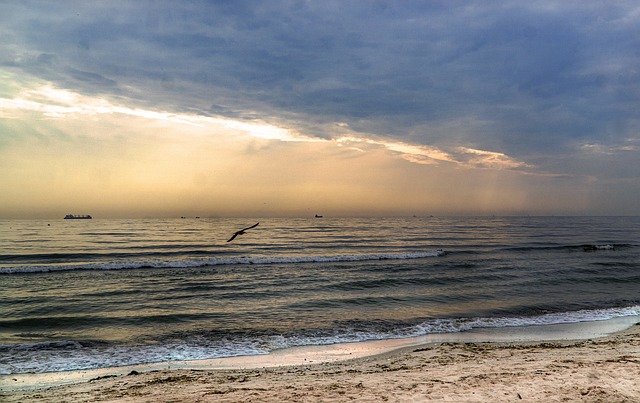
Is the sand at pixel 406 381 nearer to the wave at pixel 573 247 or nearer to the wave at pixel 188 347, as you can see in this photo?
the wave at pixel 188 347

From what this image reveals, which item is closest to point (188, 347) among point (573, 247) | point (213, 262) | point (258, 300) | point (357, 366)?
point (357, 366)

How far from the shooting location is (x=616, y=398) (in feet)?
20.5

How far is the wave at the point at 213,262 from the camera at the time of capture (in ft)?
91.6

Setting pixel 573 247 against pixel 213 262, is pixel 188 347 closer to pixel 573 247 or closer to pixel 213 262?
pixel 213 262

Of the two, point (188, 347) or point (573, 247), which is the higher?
point (188, 347)

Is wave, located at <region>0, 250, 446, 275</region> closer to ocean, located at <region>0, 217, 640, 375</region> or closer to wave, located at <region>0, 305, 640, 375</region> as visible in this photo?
ocean, located at <region>0, 217, 640, 375</region>

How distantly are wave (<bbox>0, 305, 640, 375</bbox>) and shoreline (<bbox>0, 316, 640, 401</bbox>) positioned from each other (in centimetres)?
47

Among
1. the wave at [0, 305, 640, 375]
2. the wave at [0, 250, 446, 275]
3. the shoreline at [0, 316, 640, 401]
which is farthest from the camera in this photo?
the wave at [0, 250, 446, 275]

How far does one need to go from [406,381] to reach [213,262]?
2748 centimetres

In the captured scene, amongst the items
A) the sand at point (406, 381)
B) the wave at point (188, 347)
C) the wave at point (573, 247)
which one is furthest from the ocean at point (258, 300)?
the wave at point (573, 247)

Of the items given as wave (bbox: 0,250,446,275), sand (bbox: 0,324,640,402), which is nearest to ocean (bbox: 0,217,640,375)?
wave (bbox: 0,250,446,275)

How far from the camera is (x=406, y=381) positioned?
7414mm

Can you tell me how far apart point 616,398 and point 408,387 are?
11.0 ft

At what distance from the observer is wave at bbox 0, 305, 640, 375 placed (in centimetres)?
1008
